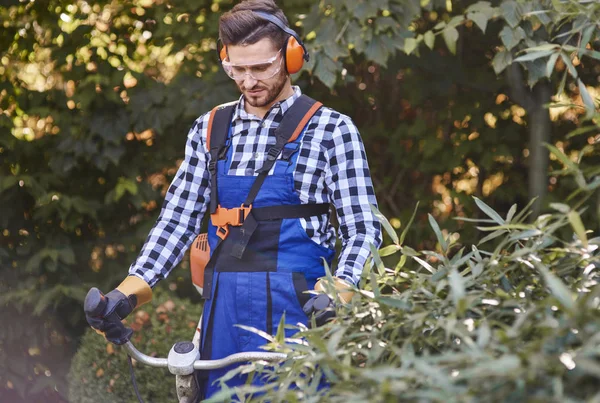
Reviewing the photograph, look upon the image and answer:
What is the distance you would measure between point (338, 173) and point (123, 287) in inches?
26.1

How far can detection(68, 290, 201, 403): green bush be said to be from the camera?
4.43 metres

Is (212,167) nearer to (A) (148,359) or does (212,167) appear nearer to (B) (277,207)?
(B) (277,207)

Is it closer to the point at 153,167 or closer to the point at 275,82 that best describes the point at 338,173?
the point at 275,82

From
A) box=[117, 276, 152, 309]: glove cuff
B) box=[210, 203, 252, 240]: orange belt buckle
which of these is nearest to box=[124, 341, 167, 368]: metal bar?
box=[117, 276, 152, 309]: glove cuff

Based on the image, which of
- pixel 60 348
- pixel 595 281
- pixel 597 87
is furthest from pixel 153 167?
pixel 595 281

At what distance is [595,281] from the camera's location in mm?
1368

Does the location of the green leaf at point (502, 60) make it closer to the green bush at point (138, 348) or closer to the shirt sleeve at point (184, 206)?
the shirt sleeve at point (184, 206)

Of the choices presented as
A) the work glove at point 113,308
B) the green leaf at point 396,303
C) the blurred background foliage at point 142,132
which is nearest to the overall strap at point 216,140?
the work glove at point 113,308

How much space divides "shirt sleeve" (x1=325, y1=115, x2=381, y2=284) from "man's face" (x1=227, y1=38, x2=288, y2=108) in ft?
0.69

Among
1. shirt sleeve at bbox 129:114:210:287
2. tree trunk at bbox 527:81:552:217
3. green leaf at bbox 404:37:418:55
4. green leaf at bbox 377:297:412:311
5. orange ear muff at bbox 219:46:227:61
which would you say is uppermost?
orange ear muff at bbox 219:46:227:61

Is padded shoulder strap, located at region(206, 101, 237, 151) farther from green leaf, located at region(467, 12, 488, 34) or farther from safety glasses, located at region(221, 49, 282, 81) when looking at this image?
green leaf, located at region(467, 12, 488, 34)

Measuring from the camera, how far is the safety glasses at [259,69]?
7.39 ft

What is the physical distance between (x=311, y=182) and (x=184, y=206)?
43cm

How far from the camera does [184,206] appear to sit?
95.7 inches
